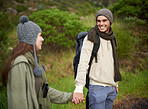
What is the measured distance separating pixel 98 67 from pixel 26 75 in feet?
3.22

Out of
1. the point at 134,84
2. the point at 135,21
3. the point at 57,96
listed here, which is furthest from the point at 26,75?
the point at 135,21

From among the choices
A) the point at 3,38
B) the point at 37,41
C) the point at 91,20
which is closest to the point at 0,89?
the point at 3,38

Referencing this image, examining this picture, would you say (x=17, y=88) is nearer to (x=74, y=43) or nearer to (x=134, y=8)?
(x=74, y=43)

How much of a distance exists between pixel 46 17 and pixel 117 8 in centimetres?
345

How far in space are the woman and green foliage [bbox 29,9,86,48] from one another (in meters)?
4.58

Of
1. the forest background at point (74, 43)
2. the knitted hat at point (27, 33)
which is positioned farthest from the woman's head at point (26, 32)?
the forest background at point (74, 43)

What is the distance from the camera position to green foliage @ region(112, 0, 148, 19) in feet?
21.0

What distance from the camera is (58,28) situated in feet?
22.4

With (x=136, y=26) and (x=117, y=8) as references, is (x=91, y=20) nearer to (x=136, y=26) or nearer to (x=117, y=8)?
(x=117, y=8)

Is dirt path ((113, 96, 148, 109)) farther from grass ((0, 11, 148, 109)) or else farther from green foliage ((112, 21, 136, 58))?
green foliage ((112, 21, 136, 58))

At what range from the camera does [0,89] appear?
4.20m

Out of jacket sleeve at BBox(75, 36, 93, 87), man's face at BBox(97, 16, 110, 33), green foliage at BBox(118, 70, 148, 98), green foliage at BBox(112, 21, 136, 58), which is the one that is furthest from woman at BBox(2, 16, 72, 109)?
green foliage at BBox(112, 21, 136, 58)

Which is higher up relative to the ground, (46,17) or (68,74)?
(46,17)

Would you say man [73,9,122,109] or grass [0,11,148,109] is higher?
man [73,9,122,109]
